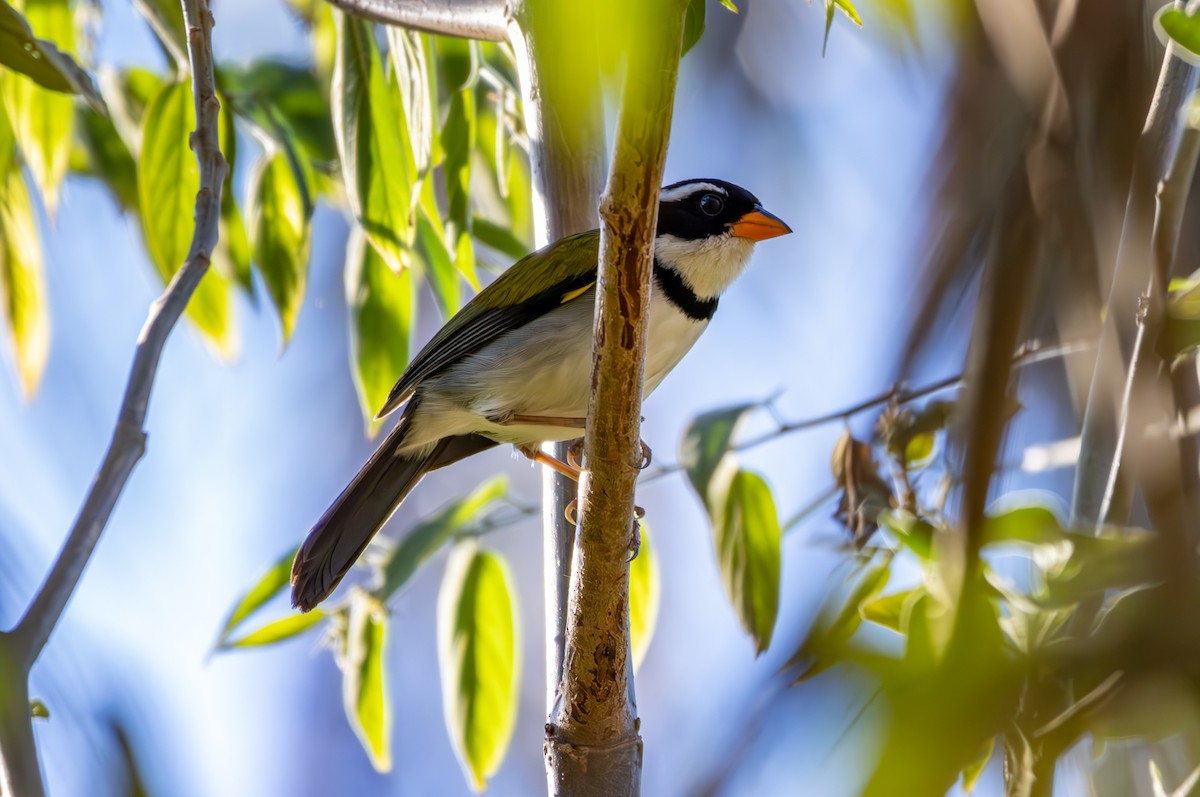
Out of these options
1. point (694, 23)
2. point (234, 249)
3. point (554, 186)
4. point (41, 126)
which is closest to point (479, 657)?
point (554, 186)

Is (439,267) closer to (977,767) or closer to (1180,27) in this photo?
(1180,27)

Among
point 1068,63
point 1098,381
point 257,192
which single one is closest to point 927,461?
point 1098,381

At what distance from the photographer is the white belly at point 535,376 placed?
3062 millimetres

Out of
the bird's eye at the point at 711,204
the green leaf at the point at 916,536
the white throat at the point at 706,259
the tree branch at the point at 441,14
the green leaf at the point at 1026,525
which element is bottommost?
→ the green leaf at the point at 916,536

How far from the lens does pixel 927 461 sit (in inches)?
87.9

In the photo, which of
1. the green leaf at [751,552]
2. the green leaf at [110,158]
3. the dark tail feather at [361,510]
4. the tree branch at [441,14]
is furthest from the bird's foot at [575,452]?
the green leaf at [110,158]

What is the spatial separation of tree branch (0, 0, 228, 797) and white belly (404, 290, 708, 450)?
3.27ft

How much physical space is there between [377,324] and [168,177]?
0.67 meters

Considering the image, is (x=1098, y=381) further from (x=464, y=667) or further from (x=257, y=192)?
(x=257, y=192)

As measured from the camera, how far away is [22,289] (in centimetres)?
350

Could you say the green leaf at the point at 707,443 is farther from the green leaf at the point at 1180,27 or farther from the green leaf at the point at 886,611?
the green leaf at the point at 1180,27

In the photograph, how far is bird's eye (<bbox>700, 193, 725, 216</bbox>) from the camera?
3408mm

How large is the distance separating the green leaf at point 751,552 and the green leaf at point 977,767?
3.87ft

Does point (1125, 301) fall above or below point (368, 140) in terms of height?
below
